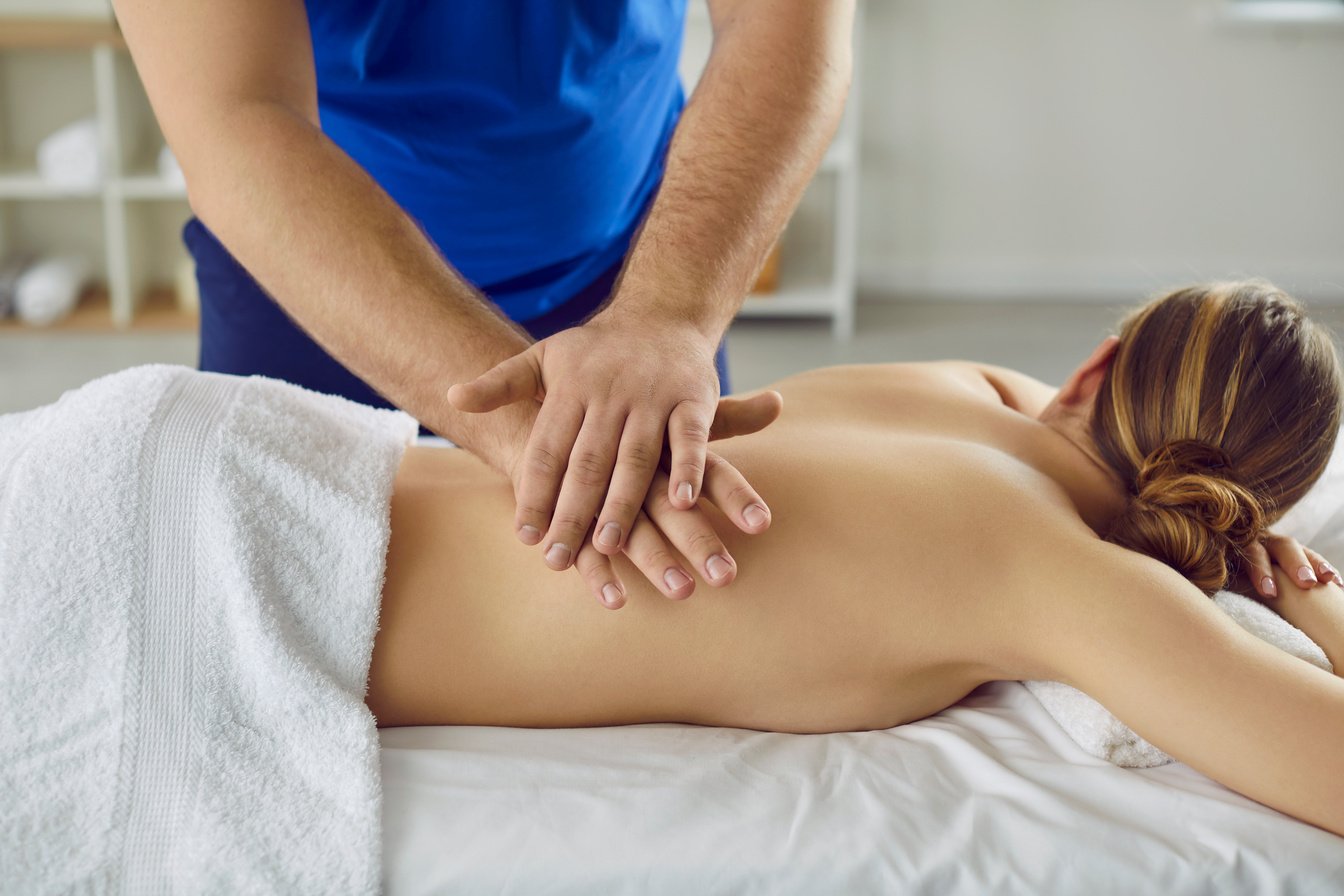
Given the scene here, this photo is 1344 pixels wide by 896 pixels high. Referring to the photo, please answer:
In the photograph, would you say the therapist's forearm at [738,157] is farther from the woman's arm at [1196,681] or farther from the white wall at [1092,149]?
the white wall at [1092,149]

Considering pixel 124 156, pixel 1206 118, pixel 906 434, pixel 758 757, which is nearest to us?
pixel 758 757

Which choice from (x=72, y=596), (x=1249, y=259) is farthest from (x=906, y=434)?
(x=1249, y=259)

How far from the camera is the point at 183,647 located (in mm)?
1010

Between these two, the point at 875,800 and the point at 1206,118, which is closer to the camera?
the point at 875,800

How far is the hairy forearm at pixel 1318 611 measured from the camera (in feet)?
3.92

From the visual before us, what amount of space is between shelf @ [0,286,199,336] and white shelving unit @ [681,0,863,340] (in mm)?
1732

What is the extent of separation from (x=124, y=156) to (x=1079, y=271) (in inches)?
123

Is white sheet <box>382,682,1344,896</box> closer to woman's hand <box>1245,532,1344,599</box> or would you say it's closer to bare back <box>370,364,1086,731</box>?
bare back <box>370,364,1086,731</box>

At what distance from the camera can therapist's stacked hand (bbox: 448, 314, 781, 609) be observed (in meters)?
1.02

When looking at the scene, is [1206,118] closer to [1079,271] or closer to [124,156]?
[1079,271]

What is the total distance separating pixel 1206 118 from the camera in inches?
165

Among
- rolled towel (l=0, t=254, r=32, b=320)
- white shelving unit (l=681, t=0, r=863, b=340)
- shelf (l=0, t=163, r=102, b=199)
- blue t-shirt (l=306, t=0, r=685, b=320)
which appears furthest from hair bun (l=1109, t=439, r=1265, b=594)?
rolled towel (l=0, t=254, r=32, b=320)

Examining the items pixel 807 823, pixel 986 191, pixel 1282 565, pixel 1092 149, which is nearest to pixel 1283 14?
pixel 1092 149

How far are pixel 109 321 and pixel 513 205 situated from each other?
2.61 m
